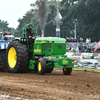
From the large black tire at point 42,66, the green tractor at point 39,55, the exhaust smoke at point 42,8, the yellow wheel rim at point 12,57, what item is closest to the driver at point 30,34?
the green tractor at point 39,55

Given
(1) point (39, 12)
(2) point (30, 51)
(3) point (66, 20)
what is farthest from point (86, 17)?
(2) point (30, 51)

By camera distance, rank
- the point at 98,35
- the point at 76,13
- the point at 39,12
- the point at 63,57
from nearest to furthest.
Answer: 1. the point at 63,57
2. the point at 39,12
3. the point at 98,35
4. the point at 76,13

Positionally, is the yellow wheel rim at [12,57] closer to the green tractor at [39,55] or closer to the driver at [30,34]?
the green tractor at [39,55]

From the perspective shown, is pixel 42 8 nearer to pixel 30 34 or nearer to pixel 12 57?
pixel 30 34

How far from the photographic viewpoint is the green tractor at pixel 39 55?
11586 mm

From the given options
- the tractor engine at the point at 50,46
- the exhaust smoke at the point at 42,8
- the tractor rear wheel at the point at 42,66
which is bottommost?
the tractor rear wheel at the point at 42,66

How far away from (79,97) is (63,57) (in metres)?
5.46

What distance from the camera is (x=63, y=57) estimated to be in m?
11.7

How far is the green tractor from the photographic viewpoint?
11586mm

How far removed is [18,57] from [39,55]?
1.05 m

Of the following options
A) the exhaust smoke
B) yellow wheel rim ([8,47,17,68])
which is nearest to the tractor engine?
yellow wheel rim ([8,47,17,68])

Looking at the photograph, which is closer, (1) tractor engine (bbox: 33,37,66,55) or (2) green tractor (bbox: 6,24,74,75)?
(2) green tractor (bbox: 6,24,74,75)

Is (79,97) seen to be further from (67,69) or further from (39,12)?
(39,12)

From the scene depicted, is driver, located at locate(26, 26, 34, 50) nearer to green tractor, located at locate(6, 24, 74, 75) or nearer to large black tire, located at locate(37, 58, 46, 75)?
green tractor, located at locate(6, 24, 74, 75)
